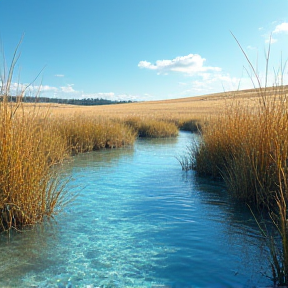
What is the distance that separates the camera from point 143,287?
9.68ft

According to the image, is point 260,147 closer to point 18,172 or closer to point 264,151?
point 264,151

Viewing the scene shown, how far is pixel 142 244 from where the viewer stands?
380cm

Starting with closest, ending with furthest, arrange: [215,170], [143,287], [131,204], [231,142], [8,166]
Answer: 1. [143,287]
2. [8,166]
3. [131,204]
4. [231,142]
5. [215,170]

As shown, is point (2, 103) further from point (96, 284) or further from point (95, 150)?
point (95, 150)

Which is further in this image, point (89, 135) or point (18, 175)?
point (89, 135)

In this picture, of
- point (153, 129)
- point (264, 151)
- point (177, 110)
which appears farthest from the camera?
point (177, 110)

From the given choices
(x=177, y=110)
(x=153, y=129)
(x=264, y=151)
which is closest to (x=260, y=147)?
(x=264, y=151)

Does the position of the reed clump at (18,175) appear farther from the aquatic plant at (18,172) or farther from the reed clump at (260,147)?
the reed clump at (260,147)

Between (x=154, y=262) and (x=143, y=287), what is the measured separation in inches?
17.3

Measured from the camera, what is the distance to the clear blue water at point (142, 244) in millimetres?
3090

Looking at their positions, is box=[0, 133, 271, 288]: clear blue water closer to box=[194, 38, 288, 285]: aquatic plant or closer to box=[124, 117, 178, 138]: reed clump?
box=[194, 38, 288, 285]: aquatic plant

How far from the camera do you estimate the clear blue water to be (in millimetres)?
3090

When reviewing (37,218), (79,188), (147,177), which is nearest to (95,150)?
(147,177)

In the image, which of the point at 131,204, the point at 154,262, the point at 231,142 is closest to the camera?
the point at 154,262
